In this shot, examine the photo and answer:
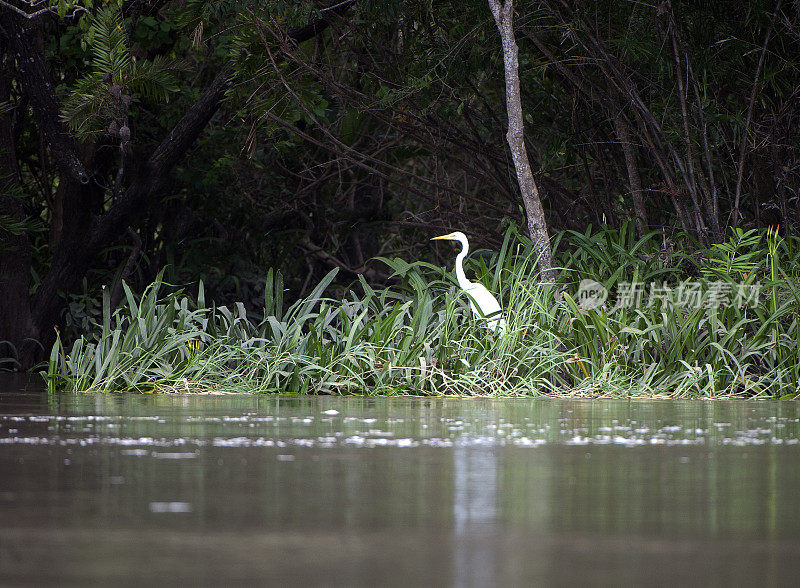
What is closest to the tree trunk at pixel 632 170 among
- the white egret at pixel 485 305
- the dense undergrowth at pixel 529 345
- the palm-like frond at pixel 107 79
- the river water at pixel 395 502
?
the dense undergrowth at pixel 529 345

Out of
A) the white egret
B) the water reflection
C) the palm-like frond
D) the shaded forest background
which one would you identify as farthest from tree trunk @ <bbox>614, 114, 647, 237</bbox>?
the water reflection

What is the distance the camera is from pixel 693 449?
4141mm

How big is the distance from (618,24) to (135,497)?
8207 mm

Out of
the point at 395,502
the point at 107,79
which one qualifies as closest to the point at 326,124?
the point at 107,79

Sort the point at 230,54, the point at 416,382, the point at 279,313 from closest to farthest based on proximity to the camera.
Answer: the point at 416,382 < the point at 279,313 < the point at 230,54

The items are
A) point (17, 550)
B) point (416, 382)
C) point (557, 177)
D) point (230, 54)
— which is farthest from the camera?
point (557, 177)

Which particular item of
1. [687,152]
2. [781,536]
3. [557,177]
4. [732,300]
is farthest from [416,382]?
[781,536]

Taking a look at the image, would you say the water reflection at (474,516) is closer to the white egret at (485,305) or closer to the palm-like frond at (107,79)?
the white egret at (485,305)

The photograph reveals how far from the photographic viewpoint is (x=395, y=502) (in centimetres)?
277

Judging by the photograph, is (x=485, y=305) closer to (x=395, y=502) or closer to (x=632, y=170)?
(x=632, y=170)

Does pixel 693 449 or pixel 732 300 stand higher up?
pixel 732 300

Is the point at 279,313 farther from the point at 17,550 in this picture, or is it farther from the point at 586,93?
the point at 17,550

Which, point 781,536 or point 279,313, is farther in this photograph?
point 279,313

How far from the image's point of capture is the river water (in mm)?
2002
